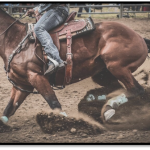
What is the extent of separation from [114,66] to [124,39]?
0.45m

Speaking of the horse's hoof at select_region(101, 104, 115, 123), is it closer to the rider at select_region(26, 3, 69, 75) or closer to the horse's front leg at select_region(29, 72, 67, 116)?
the horse's front leg at select_region(29, 72, 67, 116)

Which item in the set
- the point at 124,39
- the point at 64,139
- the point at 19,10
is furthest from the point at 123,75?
the point at 19,10

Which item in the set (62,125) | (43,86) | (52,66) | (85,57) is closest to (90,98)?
(62,125)

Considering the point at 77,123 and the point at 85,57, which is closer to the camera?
the point at 85,57

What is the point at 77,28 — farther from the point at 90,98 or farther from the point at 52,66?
the point at 90,98

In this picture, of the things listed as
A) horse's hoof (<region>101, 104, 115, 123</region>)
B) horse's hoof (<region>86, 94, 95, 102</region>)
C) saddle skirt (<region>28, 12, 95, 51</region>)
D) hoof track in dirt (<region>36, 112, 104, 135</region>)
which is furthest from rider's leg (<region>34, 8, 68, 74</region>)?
horse's hoof (<region>86, 94, 95, 102</region>)

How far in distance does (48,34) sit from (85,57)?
0.68m

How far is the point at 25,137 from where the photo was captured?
14.4 feet

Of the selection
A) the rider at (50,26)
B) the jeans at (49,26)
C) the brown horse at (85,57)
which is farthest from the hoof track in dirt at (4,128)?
the jeans at (49,26)

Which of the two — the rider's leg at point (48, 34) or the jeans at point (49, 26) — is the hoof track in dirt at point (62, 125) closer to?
the rider's leg at point (48, 34)

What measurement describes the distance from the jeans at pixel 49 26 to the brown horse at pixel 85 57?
0.18 m

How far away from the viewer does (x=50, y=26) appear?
14.5ft

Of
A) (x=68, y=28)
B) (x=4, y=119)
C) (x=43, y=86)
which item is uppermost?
(x=68, y=28)

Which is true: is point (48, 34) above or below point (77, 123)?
above
